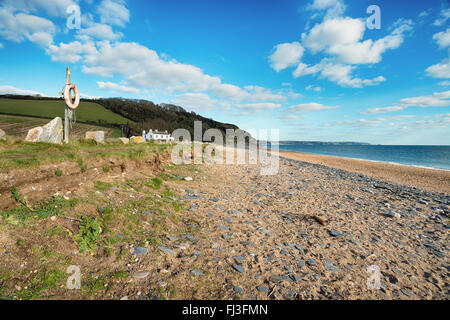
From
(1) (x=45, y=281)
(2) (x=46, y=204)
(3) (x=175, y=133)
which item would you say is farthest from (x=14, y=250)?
(3) (x=175, y=133)

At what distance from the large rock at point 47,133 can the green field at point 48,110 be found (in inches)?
3095

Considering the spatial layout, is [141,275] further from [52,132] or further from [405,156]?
[405,156]

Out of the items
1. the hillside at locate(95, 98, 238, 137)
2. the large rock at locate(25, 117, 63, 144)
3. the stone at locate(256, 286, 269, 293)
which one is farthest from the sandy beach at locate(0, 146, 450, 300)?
the hillside at locate(95, 98, 238, 137)

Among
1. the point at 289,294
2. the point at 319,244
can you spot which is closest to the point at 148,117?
the point at 319,244

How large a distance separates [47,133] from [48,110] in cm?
9034

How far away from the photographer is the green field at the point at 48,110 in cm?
6978

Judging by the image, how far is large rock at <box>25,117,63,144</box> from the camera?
10641 millimetres

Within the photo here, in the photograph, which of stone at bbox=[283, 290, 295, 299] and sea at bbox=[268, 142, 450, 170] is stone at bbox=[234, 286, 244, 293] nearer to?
stone at bbox=[283, 290, 295, 299]

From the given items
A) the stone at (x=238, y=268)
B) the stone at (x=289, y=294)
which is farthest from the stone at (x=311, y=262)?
the stone at (x=238, y=268)

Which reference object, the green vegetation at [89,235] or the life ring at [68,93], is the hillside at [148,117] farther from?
the green vegetation at [89,235]

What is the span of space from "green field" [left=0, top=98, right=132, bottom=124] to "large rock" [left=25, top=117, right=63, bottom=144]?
78611mm

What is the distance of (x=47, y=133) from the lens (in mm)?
11039

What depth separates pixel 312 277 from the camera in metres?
4.30
